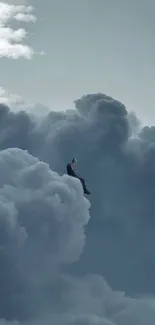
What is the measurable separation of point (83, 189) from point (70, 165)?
12.0ft

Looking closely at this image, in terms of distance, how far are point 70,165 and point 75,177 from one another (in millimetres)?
1699

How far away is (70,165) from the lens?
3444 cm

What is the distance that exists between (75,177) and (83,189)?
197 cm

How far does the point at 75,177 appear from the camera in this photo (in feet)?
116

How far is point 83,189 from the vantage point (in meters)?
36.2
